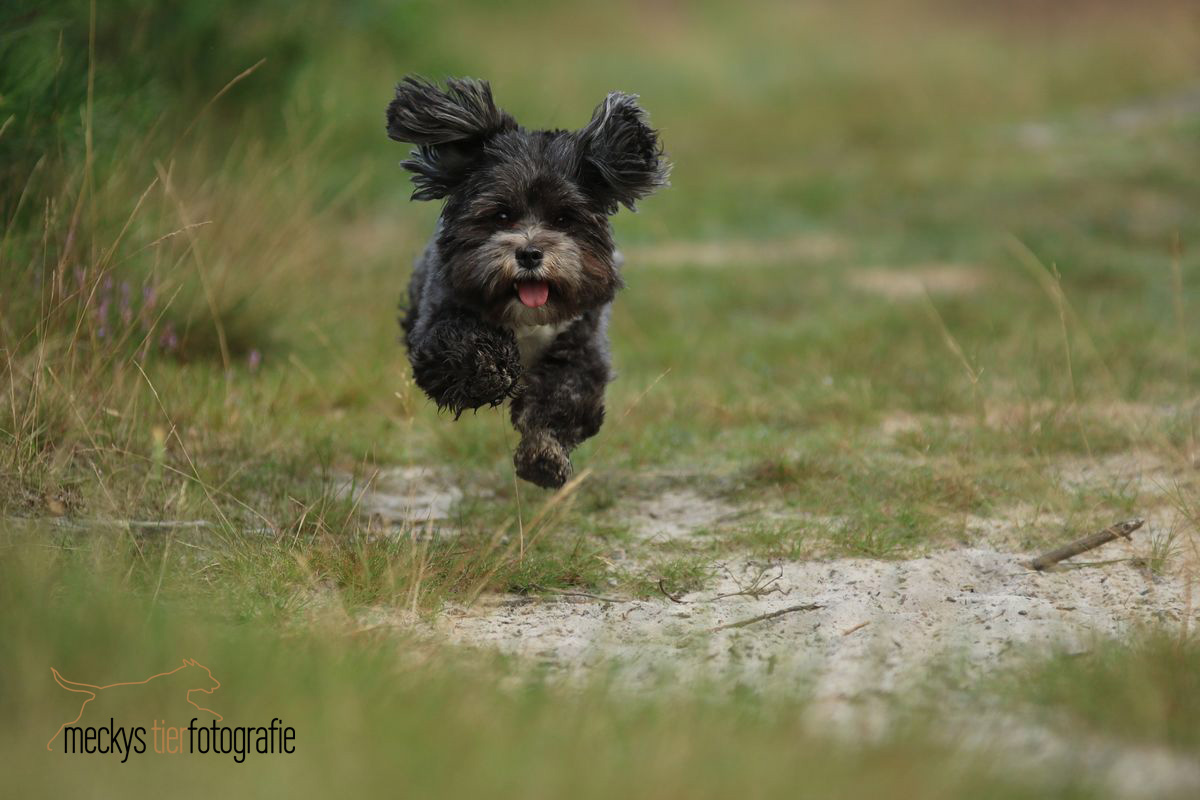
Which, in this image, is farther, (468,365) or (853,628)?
(468,365)

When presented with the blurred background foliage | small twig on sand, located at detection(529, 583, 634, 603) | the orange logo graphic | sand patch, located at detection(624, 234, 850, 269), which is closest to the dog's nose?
the blurred background foliage

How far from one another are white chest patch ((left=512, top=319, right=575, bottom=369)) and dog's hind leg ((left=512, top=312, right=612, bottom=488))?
34mm

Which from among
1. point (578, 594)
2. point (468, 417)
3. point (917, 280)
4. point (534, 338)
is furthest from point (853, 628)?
point (917, 280)

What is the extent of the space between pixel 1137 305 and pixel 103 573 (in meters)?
8.28

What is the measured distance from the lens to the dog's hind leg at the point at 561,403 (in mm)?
5359

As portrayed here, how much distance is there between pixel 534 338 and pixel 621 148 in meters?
0.90

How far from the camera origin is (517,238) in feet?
16.9

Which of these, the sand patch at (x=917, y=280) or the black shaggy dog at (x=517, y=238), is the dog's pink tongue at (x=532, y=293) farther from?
the sand patch at (x=917, y=280)

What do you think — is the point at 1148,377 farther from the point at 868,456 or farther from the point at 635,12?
the point at 635,12

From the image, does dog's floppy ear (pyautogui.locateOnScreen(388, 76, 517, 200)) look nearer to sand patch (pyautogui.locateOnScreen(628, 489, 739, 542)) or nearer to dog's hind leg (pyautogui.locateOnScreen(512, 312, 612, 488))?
dog's hind leg (pyautogui.locateOnScreen(512, 312, 612, 488))

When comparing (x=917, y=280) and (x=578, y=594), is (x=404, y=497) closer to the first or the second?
(x=578, y=594)

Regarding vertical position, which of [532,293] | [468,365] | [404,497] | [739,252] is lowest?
[404,497]

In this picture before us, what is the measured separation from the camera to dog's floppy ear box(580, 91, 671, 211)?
212 inches

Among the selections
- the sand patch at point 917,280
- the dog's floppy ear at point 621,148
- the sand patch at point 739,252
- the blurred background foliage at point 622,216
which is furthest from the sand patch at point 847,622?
the sand patch at point 739,252
